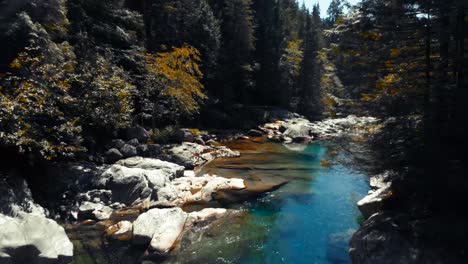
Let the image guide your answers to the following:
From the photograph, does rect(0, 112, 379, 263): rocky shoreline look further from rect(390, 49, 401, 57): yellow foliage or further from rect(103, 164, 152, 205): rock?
rect(390, 49, 401, 57): yellow foliage

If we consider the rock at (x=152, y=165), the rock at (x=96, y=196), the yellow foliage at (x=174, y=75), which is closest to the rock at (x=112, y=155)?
the rock at (x=152, y=165)

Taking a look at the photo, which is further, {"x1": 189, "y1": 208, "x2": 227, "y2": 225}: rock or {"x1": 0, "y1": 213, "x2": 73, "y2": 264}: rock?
{"x1": 189, "y1": 208, "x2": 227, "y2": 225}: rock

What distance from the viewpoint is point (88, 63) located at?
→ 551 inches

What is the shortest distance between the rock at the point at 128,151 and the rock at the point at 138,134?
213cm

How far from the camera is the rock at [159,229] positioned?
8.50 metres

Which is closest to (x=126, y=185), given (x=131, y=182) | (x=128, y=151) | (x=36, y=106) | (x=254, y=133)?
(x=131, y=182)

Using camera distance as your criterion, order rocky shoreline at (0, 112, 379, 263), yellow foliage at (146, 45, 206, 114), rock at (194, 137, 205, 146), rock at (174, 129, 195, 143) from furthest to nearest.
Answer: rock at (194, 137, 205, 146)
rock at (174, 129, 195, 143)
yellow foliage at (146, 45, 206, 114)
rocky shoreline at (0, 112, 379, 263)

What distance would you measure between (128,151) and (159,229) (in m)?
7.29

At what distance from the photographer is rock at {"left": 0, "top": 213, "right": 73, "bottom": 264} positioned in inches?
262

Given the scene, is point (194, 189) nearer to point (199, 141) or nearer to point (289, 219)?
point (289, 219)

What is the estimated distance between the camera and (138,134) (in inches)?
715

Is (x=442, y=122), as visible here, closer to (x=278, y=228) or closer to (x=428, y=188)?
(x=428, y=188)

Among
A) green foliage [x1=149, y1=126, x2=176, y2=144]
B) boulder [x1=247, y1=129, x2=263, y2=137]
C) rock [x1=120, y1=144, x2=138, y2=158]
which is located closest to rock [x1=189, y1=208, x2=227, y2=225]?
rock [x1=120, y1=144, x2=138, y2=158]

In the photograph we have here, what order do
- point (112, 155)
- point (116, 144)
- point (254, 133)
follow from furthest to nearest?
point (254, 133) → point (116, 144) → point (112, 155)
